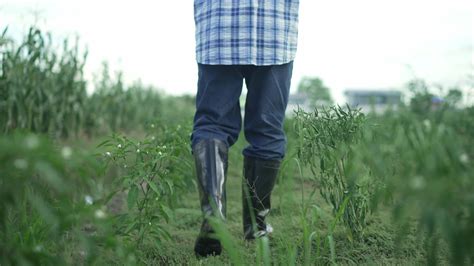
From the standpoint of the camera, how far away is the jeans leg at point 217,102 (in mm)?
2156

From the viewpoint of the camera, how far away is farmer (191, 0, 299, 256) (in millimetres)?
2145

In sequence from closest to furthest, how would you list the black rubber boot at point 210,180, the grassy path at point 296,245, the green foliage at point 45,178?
the green foliage at point 45,178 → the grassy path at point 296,245 → the black rubber boot at point 210,180

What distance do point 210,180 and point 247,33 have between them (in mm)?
677

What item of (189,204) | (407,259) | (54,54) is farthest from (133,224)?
(54,54)

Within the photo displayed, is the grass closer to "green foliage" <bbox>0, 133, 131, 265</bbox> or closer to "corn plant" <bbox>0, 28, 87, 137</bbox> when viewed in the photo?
"green foliage" <bbox>0, 133, 131, 265</bbox>

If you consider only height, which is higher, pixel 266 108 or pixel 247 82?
pixel 247 82

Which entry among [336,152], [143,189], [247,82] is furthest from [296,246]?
[247,82]

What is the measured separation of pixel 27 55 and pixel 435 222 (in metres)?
3.93

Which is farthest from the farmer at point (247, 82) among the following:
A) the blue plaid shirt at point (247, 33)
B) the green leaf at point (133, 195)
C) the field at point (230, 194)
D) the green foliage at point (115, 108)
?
the green foliage at point (115, 108)

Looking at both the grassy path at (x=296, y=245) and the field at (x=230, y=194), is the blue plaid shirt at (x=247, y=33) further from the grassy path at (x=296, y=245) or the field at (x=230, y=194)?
the grassy path at (x=296, y=245)

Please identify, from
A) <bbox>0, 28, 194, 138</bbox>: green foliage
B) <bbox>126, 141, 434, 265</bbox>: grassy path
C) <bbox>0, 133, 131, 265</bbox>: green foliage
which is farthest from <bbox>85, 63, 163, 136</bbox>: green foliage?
<bbox>0, 133, 131, 265</bbox>: green foliage

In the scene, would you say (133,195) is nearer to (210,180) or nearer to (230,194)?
(210,180)

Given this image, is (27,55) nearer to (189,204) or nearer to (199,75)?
(189,204)

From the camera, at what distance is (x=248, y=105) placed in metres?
2.29
